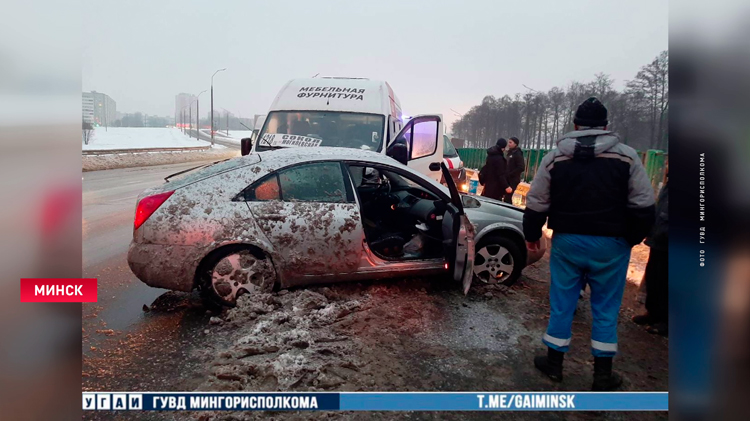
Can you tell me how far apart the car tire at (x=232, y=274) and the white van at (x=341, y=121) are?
106 inches

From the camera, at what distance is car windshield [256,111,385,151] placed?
5793mm

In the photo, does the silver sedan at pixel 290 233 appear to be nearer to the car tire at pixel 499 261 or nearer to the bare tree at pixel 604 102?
the car tire at pixel 499 261

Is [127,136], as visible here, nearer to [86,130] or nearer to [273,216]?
[86,130]

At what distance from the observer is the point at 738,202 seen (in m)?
1.83

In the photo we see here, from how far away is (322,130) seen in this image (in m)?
5.85

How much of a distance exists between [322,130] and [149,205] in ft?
9.92

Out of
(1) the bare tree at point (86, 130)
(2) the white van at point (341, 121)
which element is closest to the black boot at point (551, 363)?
(1) the bare tree at point (86, 130)

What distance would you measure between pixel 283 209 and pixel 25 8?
6.16 ft

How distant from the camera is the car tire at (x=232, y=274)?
3.23 meters

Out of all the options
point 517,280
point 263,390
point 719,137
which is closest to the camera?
point 719,137

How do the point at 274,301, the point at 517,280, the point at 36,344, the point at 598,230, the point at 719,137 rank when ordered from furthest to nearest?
the point at 517,280 < the point at 274,301 < the point at 598,230 < the point at 36,344 < the point at 719,137

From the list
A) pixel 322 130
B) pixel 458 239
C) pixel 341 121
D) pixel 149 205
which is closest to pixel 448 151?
pixel 341 121

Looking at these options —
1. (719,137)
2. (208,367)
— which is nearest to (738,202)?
(719,137)

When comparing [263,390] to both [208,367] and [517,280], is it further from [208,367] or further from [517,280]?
[517,280]
